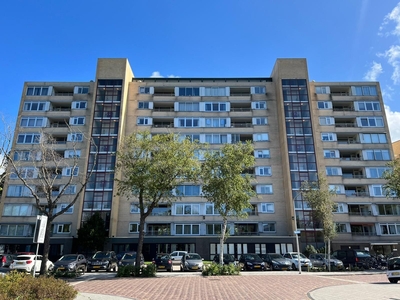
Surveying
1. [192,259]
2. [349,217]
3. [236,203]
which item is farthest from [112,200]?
[349,217]

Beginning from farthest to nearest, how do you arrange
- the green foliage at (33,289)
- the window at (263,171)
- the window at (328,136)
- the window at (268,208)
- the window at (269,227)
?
the window at (328,136)
the window at (263,171)
the window at (268,208)
the window at (269,227)
the green foliage at (33,289)

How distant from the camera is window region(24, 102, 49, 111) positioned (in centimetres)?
5025

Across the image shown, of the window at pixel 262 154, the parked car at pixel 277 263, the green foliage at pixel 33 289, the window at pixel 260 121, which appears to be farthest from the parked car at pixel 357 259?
the green foliage at pixel 33 289

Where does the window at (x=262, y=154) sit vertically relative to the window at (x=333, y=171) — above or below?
above

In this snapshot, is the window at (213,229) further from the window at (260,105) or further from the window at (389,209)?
the window at (389,209)

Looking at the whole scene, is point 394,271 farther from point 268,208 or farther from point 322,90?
point 322,90

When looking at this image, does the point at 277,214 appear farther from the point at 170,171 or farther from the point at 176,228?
the point at 170,171

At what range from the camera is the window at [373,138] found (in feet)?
161

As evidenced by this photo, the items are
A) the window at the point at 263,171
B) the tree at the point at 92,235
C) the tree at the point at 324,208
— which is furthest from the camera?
the window at the point at 263,171

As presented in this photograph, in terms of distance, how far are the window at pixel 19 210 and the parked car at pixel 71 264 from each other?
2368 centimetres

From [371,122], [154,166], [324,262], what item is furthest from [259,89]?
[154,166]

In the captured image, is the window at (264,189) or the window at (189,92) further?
the window at (189,92)

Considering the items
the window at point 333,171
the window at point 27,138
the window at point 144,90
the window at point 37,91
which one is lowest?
the window at point 333,171

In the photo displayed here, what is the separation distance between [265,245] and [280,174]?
1119 cm
